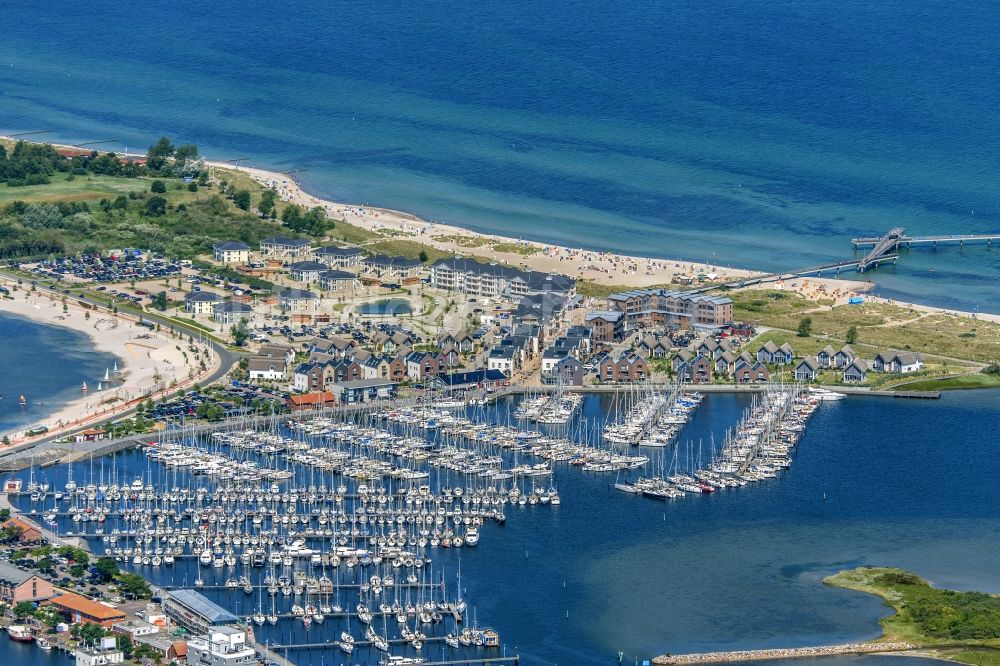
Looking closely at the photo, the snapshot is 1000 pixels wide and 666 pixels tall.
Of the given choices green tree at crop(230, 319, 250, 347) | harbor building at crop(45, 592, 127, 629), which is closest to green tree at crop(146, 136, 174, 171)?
green tree at crop(230, 319, 250, 347)

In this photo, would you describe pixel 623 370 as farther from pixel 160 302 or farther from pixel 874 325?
pixel 160 302

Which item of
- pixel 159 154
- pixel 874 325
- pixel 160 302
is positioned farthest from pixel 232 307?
pixel 159 154

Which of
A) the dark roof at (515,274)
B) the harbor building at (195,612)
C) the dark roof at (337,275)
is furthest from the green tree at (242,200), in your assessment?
the harbor building at (195,612)

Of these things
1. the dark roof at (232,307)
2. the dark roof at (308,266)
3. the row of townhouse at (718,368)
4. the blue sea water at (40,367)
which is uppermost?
the dark roof at (308,266)

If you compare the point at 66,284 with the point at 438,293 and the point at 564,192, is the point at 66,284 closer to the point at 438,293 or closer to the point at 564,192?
the point at 438,293

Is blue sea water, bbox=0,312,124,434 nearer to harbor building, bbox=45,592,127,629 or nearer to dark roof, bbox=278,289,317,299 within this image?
dark roof, bbox=278,289,317,299

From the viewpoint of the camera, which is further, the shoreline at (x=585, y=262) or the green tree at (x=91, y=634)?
the shoreline at (x=585, y=262)

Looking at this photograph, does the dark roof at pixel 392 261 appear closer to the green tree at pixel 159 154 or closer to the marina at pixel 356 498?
→ the marina at pixel 356 498

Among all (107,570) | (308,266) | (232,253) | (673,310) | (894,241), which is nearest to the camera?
(107,570)
